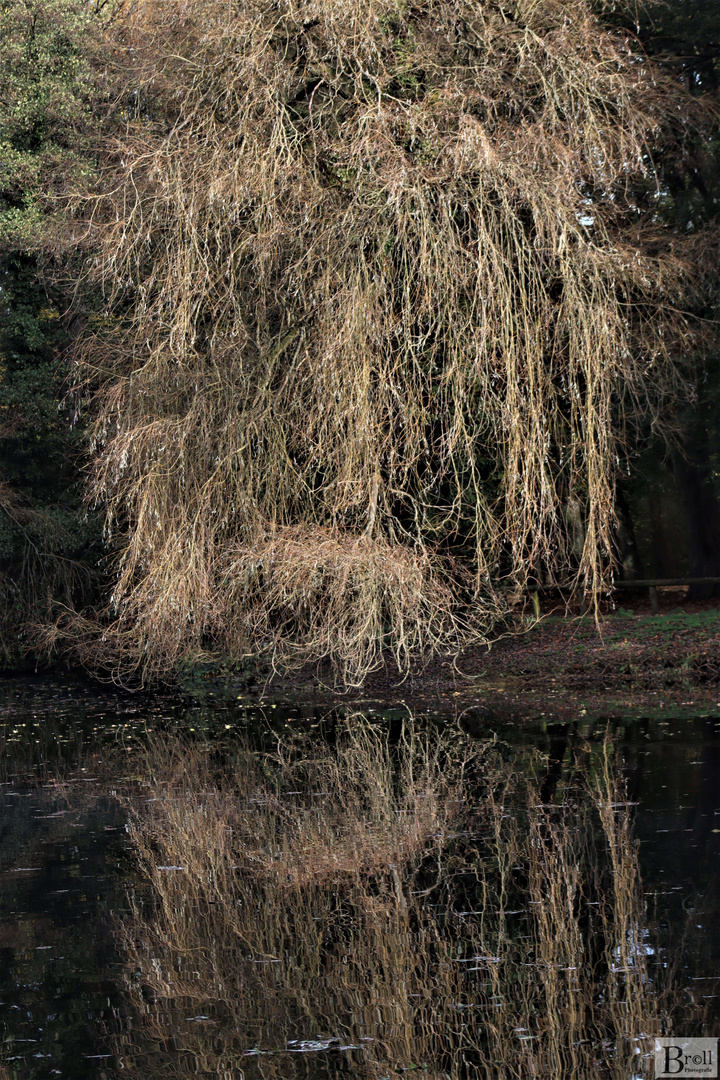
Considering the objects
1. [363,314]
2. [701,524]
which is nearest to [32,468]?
[363,314]

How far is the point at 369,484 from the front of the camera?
11.0 meters

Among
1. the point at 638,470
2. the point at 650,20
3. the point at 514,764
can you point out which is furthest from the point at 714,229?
the point at 514,764

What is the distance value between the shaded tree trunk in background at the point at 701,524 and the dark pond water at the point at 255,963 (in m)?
12.1

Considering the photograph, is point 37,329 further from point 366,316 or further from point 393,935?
point 393,935

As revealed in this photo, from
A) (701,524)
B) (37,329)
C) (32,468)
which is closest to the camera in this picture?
(37,329)

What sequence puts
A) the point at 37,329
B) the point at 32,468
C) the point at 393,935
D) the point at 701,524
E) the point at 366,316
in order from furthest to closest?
the point at 701,524 < the point at 32,468 < the point at 37,329 < the point at 366,316 < the point at 393,935

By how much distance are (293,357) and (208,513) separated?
1.85 meters

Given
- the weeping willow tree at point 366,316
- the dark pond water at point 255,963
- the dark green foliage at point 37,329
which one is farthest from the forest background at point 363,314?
the dark pond water at point 255,963

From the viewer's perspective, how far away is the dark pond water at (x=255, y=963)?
13.2 ft

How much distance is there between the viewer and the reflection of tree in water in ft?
13.2

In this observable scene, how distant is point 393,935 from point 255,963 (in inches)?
24.7

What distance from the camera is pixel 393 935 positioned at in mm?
5133

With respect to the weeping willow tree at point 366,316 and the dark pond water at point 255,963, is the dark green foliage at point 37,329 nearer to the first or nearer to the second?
the weeping willow tree at point 366,316

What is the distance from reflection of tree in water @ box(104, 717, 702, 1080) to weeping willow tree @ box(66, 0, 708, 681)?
3.48 metres
